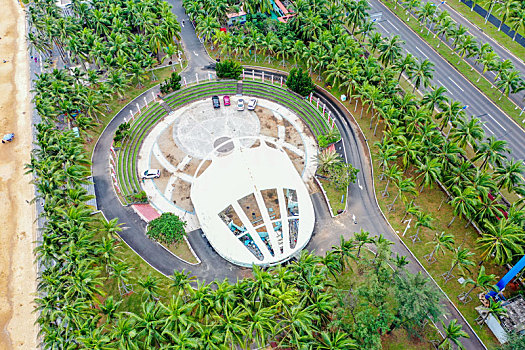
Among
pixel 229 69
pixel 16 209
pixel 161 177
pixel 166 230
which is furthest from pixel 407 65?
pixel 16 209

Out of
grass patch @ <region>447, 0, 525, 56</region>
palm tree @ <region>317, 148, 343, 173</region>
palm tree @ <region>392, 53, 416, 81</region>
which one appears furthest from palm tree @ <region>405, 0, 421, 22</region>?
palm tree @ <region>317, 148, 343, 173</region>

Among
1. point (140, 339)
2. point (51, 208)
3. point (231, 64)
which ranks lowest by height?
point (140, 339)

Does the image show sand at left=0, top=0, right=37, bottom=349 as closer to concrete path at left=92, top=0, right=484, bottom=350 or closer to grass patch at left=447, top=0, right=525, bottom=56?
concrete path at left=92, top=0, right=484, bottom=350

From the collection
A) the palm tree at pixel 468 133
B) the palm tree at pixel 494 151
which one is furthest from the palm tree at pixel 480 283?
the palm tree at pixel 468 133

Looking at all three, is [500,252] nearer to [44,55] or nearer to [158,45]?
[158,45]

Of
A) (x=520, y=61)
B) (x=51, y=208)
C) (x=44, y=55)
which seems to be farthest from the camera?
(x=44, y=55)

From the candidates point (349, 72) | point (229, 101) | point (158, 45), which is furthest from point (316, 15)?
point (158, 45)

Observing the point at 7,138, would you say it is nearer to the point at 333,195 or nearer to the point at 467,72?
the point at 333,195
